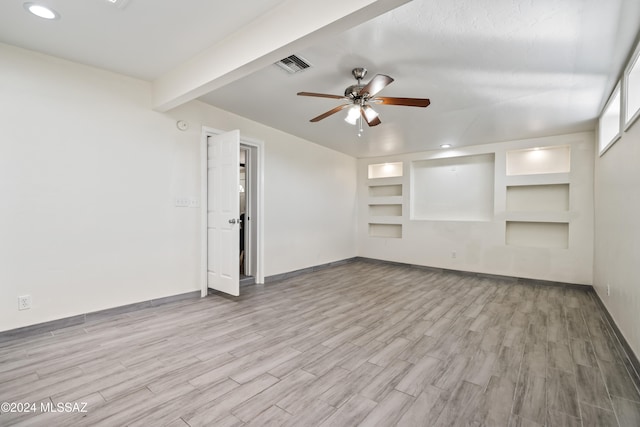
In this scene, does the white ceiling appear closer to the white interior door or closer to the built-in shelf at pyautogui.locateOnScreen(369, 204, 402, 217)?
the white interior door

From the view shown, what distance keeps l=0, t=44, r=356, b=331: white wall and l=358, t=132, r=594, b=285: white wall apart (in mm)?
4086

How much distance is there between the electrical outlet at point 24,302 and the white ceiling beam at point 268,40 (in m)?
2.28

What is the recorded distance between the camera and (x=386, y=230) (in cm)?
686

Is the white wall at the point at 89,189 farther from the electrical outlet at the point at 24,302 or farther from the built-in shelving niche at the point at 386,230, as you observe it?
the built-in shelving niche at the point at 386,230

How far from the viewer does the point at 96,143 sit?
2.98m

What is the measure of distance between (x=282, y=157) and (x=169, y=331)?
321 cm

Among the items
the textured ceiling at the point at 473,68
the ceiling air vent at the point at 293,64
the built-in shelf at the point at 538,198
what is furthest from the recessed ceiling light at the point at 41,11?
the built-in shelf at the point at 538,198

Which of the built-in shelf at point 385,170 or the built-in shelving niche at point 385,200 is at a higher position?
the built-in shelf at point 385,170

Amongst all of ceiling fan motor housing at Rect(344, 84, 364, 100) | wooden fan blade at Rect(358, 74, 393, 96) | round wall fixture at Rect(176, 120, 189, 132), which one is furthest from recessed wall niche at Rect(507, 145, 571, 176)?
round wall fixture at Rect(176, 120, 189, 132)

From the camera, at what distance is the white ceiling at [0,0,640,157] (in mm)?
1986

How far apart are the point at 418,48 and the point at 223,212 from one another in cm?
283

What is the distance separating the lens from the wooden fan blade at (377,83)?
232 cm

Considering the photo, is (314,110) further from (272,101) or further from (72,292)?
(72,292)

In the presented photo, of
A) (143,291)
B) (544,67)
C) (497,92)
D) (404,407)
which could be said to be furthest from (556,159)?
(143,291)
